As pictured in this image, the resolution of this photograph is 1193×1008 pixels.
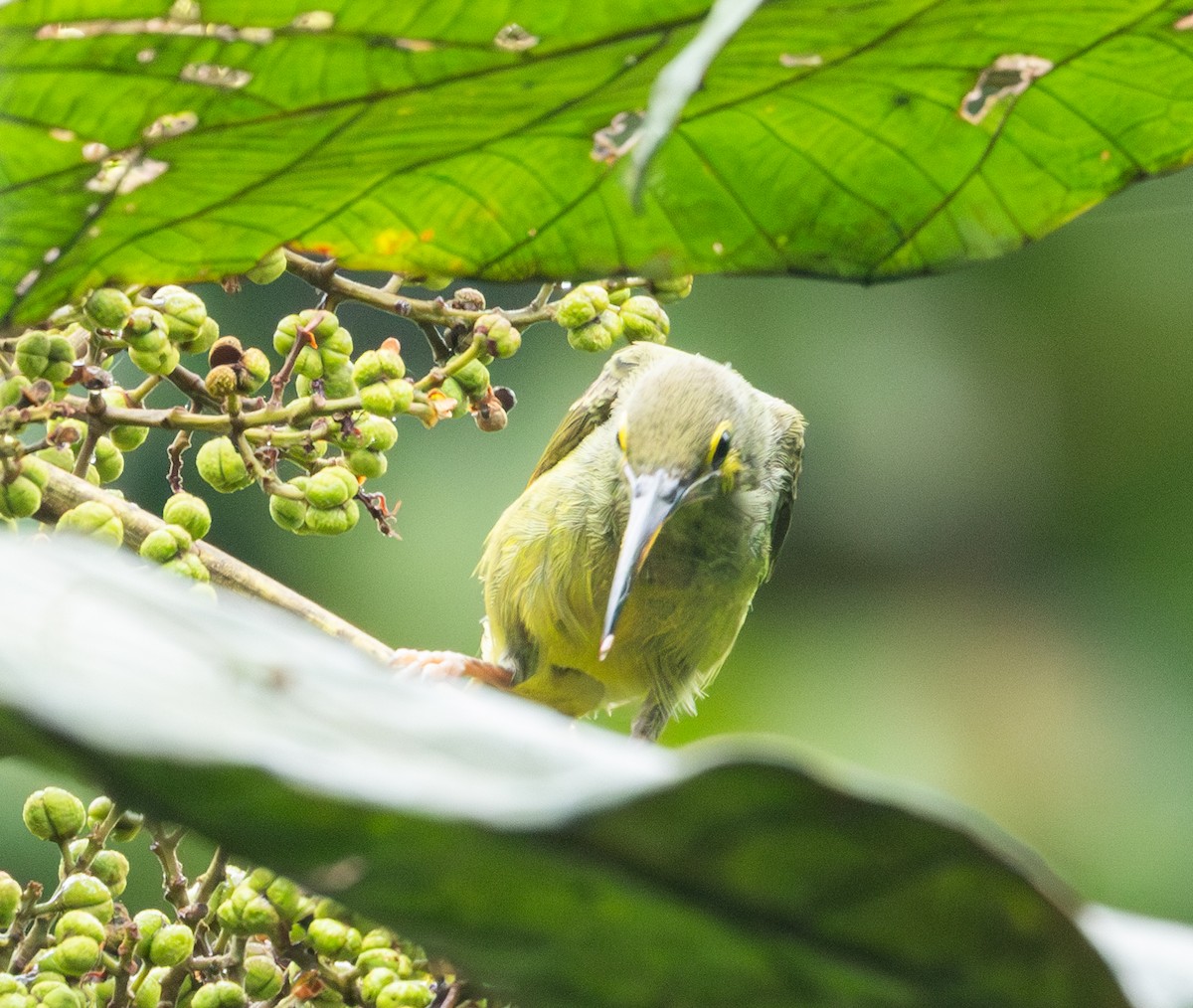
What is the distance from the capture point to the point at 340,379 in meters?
1.68

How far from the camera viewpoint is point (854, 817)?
0.59 meters

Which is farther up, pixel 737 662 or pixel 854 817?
pixel 854 817

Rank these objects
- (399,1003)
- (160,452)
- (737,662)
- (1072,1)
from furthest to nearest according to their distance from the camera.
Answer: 1. (160,452)
2. (737,662)
3. (399,1003)
4. (1072,1)

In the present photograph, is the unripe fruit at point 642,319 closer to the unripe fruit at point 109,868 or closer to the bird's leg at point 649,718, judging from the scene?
the unripe fruit at point 109,868

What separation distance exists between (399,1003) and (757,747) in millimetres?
1001

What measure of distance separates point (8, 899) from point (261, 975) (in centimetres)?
26

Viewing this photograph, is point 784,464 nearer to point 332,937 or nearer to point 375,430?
point 375,430

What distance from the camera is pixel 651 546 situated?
273 cm

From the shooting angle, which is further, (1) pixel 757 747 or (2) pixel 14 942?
(2) pixel 14 942

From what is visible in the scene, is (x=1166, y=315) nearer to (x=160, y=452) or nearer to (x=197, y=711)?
(x=160, y=452)

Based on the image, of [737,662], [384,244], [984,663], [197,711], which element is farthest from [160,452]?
[197,711]

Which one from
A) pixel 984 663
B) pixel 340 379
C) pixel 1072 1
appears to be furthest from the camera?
pixel 984 663

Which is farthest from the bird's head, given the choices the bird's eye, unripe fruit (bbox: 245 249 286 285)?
unripe fruit (bbox: 245 249 286 285)

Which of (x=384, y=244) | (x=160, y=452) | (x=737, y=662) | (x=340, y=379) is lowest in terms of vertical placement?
(x=737, y=662)
